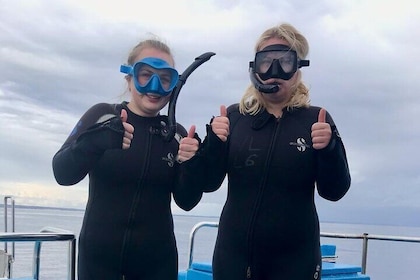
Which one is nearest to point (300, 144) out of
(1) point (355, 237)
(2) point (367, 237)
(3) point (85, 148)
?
(3) point (85, 148)

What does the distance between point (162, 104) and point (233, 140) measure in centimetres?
40

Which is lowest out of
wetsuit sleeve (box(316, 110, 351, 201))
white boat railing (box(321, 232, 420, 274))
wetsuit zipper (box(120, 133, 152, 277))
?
white boat railing (box(321, 232, 420, 274))

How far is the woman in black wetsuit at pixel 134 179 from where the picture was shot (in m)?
2.61

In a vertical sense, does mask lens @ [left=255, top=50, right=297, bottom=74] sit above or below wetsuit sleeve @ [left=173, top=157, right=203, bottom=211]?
above

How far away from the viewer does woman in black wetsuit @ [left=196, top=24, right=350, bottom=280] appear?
101 inches

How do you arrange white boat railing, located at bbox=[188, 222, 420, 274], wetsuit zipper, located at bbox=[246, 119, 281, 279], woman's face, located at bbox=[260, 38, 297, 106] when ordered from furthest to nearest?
white boat railing, located at bbox=[188, 222, 420, 274]
woman's face, located at bbox=[260, 38, 297, 106]
wetsuit zipper, located at bbox=[246, 119, 281, 279]

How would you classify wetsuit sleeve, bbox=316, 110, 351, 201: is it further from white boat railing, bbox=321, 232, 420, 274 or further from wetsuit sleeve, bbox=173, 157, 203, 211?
white boat railing, bbox=321, 232, 420, 274

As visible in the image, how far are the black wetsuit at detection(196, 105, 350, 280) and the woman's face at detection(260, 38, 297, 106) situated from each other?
0.38 ft

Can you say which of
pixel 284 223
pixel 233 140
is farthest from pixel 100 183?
pixel 284 223

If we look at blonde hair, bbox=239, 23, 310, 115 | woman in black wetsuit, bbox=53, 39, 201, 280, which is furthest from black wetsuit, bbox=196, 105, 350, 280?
woman in black wetsuit, bbox=53, 39, 201, 280

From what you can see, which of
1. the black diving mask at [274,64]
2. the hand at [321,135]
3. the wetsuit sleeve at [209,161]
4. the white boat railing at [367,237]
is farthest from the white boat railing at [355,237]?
the hand at [321,135]

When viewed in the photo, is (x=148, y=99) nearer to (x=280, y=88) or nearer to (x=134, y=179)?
(x=134, y=179)

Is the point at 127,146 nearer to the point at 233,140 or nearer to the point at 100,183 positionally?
the point at 100,183

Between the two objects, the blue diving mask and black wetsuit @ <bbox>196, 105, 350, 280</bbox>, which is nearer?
black wetsuit @ <bbox>196, 105, 350, 280</bbox>
